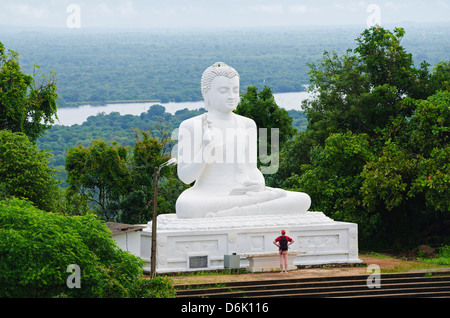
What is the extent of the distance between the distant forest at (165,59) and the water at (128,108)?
1446 mm

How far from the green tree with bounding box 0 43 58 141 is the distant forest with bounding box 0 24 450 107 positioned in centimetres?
4162

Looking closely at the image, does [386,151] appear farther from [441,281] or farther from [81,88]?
[81,88]

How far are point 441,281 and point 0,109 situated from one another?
51.4 ft

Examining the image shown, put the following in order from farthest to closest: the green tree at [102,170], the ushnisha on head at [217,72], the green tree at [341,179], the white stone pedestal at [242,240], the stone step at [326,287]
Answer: the green tree at [102,170] → the green tree at [341,179] → the ushnisha on head at [217,72] → the white stone pedestal at [242,240] → the stone step at [326,287]

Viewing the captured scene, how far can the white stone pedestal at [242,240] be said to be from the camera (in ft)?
63.5

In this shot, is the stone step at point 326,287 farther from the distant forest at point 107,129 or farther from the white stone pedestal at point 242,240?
the distant forest at point 107,129

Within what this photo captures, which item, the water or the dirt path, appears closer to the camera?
the dirt path

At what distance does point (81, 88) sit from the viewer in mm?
91188

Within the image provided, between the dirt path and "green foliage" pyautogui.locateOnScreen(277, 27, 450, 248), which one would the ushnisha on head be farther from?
"green foliage" pyautogui.locateOnScreen(277, 27, 450, 248)

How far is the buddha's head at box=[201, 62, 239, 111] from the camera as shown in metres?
21.3

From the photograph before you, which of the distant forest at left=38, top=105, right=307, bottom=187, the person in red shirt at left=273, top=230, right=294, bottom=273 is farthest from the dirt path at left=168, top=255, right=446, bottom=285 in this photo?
the distant forest at left=38, top=105, right=307, bottom=187

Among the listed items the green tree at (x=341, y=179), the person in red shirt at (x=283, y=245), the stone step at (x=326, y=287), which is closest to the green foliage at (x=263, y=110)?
the green tree at (x=341, y=179)

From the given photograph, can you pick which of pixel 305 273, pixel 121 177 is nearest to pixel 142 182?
pixel 121 177

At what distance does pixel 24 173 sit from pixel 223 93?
283 inches
